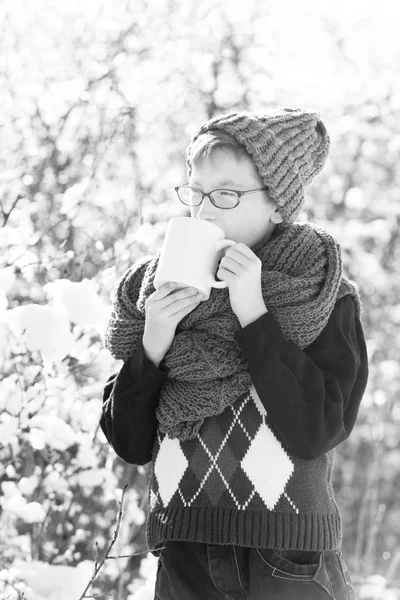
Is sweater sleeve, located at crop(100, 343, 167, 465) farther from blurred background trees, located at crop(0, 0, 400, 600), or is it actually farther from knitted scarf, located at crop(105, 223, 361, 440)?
blurred background trees, located at crop(0, 0, 400, 600)

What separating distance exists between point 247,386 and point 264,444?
0.40 feet

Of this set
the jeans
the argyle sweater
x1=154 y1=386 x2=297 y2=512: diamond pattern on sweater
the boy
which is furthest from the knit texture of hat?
the jeans

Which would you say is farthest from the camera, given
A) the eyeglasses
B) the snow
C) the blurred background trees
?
the blurred background trees

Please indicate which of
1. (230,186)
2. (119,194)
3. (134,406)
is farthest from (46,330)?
(119,194)

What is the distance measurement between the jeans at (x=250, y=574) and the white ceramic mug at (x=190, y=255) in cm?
52

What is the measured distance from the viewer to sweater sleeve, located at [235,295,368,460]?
1.68 m

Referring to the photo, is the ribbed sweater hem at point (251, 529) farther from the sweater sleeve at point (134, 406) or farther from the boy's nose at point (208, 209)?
the boy's nose at point (208, 209)

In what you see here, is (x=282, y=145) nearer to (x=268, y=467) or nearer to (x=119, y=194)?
(x=268, y=467)

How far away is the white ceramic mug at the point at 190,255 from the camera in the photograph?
5.52ft

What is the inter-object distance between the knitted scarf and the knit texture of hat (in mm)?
77

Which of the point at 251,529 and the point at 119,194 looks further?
the point at 119,194

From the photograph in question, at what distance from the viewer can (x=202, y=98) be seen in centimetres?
428

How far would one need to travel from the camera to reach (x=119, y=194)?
129 inches

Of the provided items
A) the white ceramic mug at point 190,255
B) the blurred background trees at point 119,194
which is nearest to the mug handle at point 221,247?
the white ceramic mug at point 190,255
